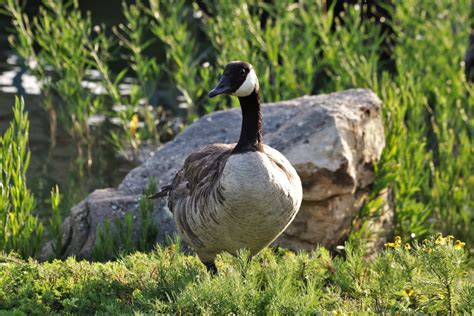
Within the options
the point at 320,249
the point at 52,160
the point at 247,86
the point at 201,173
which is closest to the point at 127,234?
the point at 201,173

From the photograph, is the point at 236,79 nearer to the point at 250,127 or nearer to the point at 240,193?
the point at 250,127

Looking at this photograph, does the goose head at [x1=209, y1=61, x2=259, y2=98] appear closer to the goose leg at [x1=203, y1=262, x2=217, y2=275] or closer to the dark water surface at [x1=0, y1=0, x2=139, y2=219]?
the goose leg at [x1=203, y1=262, x2=217, y2=275]

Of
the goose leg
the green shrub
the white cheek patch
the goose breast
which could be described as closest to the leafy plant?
the green shrub

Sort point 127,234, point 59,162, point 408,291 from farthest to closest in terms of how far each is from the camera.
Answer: point 59,162
point 127,234
point 408,291

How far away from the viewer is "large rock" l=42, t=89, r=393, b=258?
7.13 m

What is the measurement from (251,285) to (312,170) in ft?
6.98

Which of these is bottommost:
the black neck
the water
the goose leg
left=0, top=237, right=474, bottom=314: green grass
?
the water

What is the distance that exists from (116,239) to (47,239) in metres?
1.59

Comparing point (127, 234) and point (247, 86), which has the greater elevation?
point (247, 86)

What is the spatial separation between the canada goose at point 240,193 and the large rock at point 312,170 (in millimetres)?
1302

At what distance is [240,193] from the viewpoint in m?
5.30

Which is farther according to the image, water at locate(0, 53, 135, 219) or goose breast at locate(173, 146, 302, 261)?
water at locate(0, 53, 135, 219)

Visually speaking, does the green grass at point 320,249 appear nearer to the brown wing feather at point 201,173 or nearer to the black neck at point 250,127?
the brown wing feather at point 201,173

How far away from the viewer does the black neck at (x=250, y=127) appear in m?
5.59
